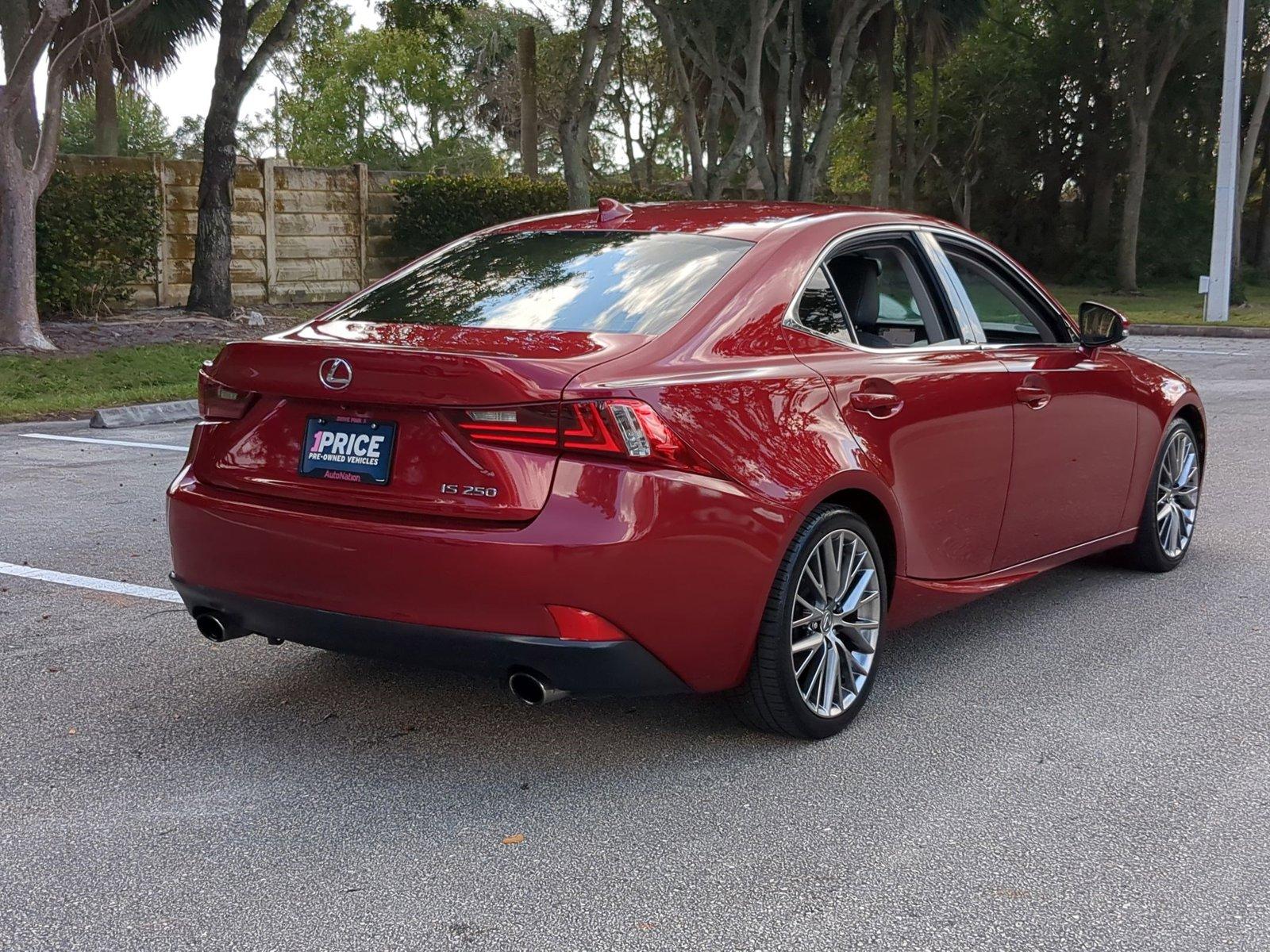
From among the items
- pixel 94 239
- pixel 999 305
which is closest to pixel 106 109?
pixel 94 239

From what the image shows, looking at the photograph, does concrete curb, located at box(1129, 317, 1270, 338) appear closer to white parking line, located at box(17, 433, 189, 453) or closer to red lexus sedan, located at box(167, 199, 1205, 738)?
white parking line, located at box(17, 433, 189, 453)

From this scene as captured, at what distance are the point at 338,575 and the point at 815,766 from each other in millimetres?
1431

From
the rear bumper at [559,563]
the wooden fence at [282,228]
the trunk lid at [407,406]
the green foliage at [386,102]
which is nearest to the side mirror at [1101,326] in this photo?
the rear bumper at [559,563]

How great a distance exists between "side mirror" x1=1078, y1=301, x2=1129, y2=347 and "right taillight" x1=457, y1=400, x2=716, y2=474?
2.68 metres

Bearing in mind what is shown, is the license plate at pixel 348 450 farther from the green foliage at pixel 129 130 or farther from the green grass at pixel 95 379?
the green foliage at pixel 129 130

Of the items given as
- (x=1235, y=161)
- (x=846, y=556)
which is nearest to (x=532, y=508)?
(x=846, y=556)

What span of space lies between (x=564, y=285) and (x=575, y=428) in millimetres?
875

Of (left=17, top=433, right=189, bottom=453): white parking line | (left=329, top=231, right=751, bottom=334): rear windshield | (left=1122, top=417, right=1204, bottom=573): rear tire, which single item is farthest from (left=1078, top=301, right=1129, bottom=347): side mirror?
(left=17, top=433, right=189, bottom=453): white parking line

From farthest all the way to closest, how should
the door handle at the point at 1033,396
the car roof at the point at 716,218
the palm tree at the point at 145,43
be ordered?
1. the palm tree at the point at 145,43
2. the door handle at the point at 1033,396
3. the car roof at the point at 716,218

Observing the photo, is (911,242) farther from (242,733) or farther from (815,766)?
(242,733)

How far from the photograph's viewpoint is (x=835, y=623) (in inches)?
163

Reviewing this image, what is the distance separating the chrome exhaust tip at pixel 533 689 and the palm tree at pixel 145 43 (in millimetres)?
19853

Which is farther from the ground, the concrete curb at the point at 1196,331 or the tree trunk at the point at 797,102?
the tree trunk at the point at 797,102

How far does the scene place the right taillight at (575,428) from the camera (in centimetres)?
348
